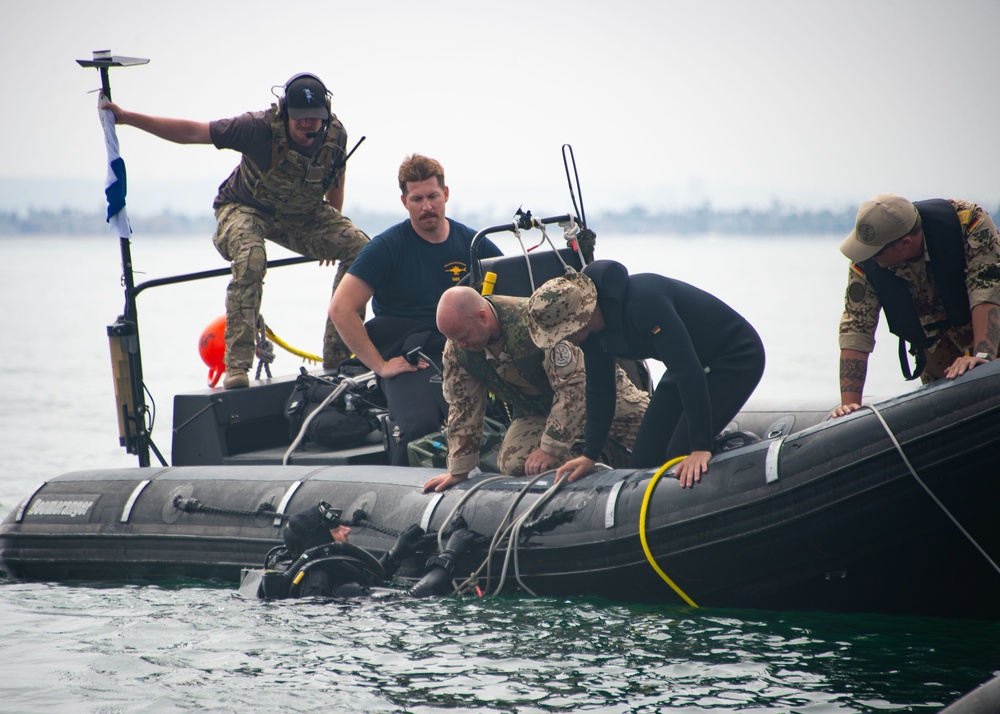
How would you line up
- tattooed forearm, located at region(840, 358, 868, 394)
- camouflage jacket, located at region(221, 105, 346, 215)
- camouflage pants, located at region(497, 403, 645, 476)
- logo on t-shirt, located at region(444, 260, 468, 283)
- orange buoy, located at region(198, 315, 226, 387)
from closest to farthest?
1. tattooed forearm, located at region(840, 358, 868, 394)
2. camouflage pants, located at region(497, 403, 645, 476)
3. logo on t-shirt, located at region(444, 260, 468, 283)
4. camouflage jacket, located at region(221, 105, 346, 215)
5. orange buoy, located at region(198, 315, 226, 387)

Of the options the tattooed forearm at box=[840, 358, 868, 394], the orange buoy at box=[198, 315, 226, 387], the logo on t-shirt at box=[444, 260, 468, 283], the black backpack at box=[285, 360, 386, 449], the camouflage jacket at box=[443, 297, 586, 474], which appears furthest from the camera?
the orange buoy at box=[198, 315, 226, 387]

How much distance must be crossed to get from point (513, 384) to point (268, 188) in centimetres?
207

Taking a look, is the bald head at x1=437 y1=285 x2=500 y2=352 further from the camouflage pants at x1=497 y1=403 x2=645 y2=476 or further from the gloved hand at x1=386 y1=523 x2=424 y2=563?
the gloved hand at x1=386 y1=523 x2=424 y2=563

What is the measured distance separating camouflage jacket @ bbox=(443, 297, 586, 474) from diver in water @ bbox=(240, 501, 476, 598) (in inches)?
16.1

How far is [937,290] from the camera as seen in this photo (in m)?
3.77

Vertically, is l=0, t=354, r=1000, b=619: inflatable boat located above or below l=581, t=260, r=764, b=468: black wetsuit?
below

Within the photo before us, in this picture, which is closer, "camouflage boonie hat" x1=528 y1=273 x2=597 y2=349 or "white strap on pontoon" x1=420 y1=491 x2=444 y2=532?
"camouflage boonie hat" x1=528 y1=273 x2=597 y2=349

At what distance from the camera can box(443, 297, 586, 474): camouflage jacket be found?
170 inches

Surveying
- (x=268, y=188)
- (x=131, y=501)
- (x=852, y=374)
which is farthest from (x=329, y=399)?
(x=852, y=374)

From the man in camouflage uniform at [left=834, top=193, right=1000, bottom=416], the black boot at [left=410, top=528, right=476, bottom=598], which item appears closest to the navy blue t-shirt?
the black boot at [left=410, top=528, right=476, bottom=598]

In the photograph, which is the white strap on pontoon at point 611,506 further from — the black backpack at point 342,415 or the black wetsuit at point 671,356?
the black backpack at point 342,415

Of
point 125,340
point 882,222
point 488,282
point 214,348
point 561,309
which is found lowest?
point 214,348

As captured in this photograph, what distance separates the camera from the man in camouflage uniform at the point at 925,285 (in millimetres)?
3604

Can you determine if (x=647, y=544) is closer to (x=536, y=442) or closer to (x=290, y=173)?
(x=536, y=442)
